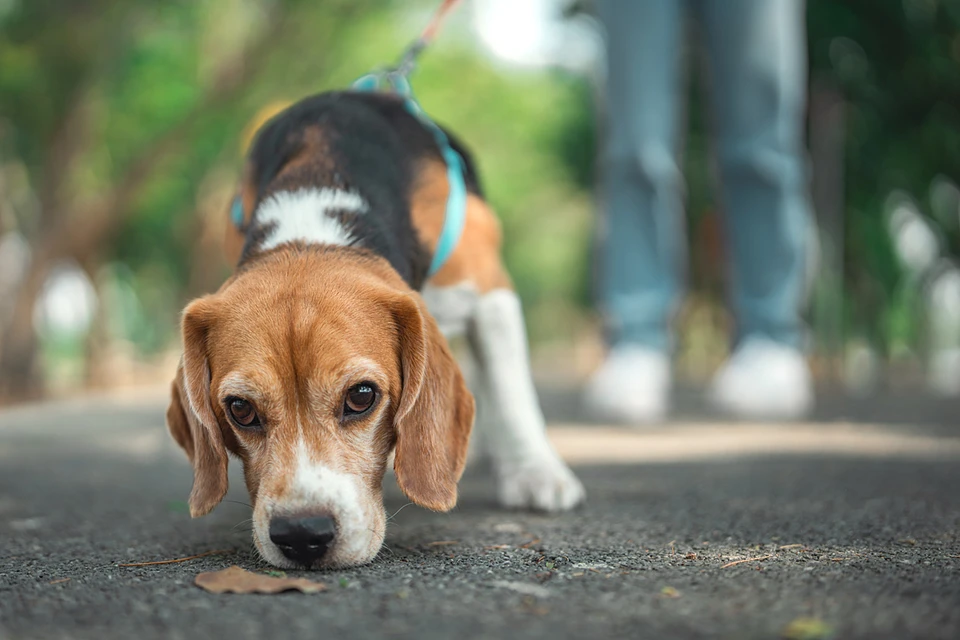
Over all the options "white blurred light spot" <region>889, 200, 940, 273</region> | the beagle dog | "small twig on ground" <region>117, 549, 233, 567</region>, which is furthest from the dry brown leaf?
"white blurred light spot" <region>889, 200, 940, 273</region>

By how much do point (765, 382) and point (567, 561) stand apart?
382 cm

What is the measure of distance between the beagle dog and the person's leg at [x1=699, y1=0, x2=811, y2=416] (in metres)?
2.81

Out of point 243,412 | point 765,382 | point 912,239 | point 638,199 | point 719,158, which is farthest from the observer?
point 912,239

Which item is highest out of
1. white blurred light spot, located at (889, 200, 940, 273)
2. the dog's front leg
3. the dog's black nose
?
white blurred light spot, located at (889, 200, 940, 273)

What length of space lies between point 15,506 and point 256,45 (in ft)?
34.5

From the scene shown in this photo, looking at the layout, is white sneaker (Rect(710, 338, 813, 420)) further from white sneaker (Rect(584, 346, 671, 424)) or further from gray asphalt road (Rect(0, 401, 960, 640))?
gray asphalt road (Rect(0, 401, 960, 640))

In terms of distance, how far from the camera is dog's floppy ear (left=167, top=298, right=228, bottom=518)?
2867 millimetres

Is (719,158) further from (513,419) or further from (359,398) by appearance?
(359,398)

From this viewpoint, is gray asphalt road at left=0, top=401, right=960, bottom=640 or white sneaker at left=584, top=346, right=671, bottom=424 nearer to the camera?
gray asphalt road at left=0, top=401, right=960, bottom=640

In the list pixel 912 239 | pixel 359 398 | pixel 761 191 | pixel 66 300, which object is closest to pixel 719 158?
pixel 761 191

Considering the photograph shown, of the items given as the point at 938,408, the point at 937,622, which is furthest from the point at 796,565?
the point at 938,408

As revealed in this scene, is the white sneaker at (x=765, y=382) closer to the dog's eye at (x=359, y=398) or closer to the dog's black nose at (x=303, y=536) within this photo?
the dog's eye at (x=359, y=398)

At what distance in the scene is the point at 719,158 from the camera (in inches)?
252

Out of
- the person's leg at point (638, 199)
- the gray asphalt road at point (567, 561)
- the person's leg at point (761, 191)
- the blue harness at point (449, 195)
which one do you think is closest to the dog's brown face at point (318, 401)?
the gray asphalt road at point (567, 561)
